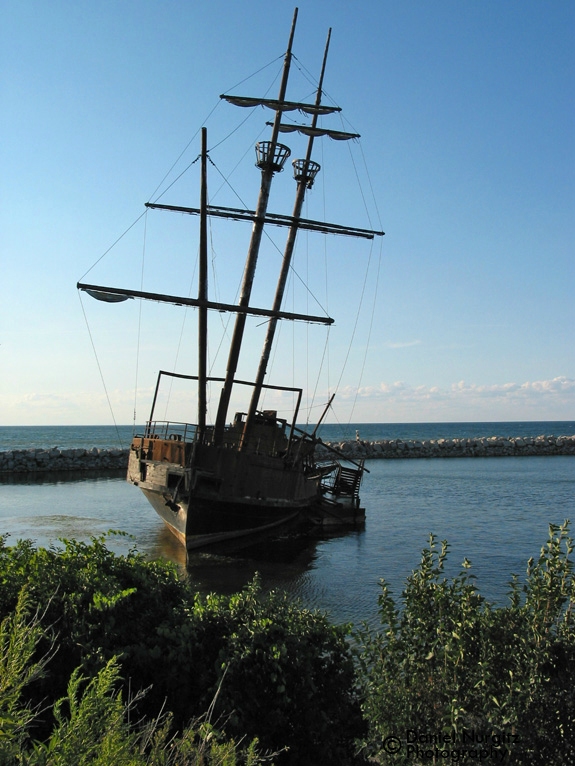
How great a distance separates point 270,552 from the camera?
21.8m

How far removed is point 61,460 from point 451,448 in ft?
142

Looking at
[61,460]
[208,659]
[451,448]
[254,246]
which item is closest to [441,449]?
[451,448]

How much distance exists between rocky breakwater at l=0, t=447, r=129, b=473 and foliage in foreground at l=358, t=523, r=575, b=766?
45437 mm

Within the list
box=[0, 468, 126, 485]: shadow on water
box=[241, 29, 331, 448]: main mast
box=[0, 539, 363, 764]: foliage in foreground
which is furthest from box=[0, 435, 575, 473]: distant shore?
box=[0, 539, 363, 764]: foliage in foreground

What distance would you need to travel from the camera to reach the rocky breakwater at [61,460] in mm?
47281

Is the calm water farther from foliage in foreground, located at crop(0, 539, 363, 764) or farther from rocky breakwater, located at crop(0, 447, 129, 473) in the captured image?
foliage in foreground, located at crop(0, 539, 363, 764)

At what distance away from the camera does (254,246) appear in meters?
24.2

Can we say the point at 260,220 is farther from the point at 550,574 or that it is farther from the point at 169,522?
the point at 550,574

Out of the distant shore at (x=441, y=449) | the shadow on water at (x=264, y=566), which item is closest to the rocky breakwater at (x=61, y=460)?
the distant shore at (x=441, y=449)

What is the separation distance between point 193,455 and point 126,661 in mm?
13686

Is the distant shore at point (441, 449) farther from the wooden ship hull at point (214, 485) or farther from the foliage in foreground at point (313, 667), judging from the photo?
the foliage in foreground at point (313, 667)

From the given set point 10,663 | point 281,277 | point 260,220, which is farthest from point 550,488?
point 10,663

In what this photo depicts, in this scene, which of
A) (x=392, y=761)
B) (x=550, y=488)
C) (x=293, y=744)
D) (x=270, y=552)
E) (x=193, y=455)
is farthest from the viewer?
(x=550, y=488)

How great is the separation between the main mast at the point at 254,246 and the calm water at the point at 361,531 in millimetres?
4941
